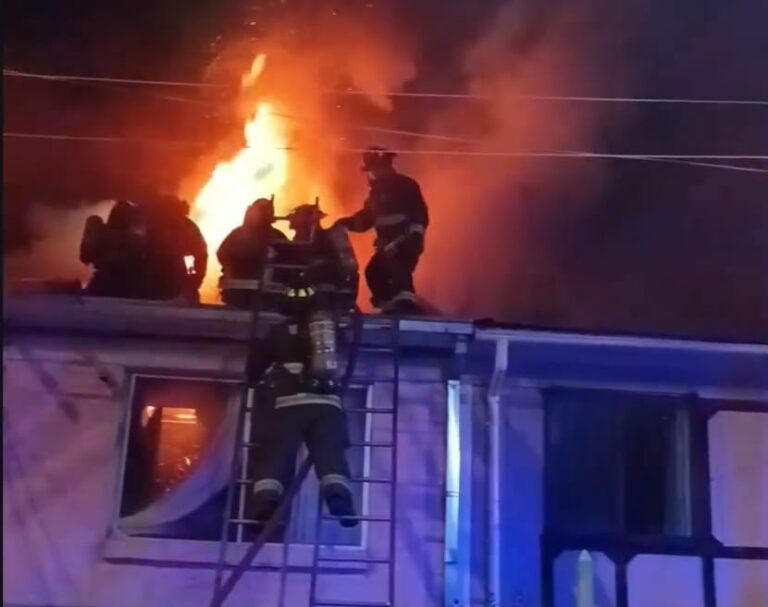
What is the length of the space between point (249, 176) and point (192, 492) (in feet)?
16.3

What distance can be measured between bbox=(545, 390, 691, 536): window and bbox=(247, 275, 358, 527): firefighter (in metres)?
1.92

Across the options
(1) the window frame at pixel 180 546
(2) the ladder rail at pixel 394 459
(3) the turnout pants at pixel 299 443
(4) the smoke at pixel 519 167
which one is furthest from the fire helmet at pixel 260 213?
(4) the smoke at pixel 519 167

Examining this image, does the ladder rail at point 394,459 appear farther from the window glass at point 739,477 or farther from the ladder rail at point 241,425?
the window glass at point 739,477

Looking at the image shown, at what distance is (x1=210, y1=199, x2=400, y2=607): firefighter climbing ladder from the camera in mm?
6297

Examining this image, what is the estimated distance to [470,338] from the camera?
23.9 feet

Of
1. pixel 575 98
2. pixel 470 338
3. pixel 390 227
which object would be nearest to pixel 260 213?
pixel 390 227

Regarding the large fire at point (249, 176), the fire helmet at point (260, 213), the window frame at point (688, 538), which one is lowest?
the window frame at point (688, 538)

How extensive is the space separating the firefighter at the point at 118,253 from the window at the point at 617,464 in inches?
129

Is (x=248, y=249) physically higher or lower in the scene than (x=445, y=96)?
lower

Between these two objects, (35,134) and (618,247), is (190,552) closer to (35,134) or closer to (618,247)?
(35,134)

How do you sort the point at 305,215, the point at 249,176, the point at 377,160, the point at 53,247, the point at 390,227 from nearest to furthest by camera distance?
the point at 305,215, the point at 390,227, the point at 377,160, the point at 53,247, the point at 249,176

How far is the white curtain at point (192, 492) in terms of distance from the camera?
704cm

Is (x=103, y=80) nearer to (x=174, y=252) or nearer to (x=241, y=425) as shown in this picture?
(x=174, y=252)

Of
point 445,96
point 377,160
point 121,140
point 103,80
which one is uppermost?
point 445,96
